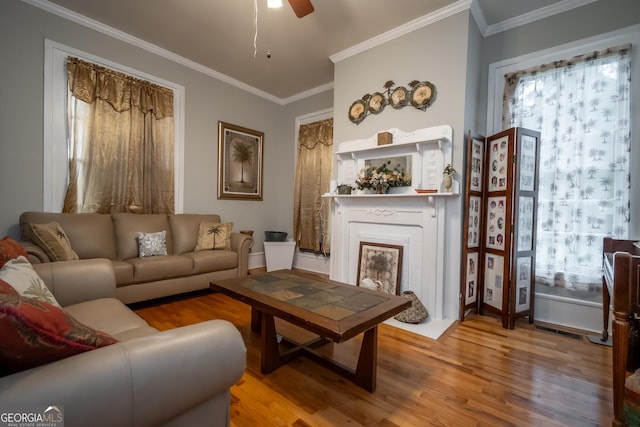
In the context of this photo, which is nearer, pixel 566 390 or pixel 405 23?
pixel 566 390

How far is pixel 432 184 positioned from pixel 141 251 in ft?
10.6

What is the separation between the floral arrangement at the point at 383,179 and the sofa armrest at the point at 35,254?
2.95m

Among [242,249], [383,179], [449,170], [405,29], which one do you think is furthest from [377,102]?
[242,249]

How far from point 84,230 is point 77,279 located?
145 centimetres

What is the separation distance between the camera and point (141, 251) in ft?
10.3

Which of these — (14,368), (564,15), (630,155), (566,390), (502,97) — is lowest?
(566,390)

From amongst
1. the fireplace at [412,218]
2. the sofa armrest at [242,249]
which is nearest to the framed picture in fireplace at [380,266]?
the fireplace at [412,218]

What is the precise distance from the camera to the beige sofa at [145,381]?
63cm

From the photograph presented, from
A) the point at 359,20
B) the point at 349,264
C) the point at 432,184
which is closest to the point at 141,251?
the point at 349,264

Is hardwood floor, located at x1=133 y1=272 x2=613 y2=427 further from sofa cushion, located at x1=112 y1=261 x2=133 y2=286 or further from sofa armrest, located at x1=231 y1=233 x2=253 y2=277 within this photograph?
sofa armrest, located at x1=231 y1=233 x2=253 y2=277

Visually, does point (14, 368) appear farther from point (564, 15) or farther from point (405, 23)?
point (564, 15)

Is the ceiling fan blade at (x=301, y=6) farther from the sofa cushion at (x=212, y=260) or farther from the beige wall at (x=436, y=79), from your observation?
the sofa cushion at (x=212, y=260)

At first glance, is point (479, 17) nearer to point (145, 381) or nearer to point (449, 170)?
point (449, 170)

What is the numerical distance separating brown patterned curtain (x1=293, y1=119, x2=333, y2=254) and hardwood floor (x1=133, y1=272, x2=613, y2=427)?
2305 mm
